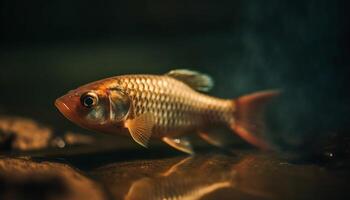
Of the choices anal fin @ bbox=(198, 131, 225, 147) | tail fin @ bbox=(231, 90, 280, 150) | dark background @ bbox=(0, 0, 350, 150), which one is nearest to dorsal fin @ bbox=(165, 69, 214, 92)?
tail fin @ bbox=(231, 90, 280, 150)

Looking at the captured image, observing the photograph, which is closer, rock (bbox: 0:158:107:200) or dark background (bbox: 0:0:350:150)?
rock (bbox: 0:158:107:200)

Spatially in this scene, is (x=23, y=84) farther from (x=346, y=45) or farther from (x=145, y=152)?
(x=346, y=45)

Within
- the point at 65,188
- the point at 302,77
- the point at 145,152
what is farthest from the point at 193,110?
the point at 302,77

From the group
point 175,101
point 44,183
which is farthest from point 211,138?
point 44,183

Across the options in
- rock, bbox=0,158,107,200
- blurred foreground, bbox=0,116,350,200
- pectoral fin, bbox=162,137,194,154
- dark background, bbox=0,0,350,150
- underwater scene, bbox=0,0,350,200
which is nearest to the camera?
rock, bbox=0,158,107,200

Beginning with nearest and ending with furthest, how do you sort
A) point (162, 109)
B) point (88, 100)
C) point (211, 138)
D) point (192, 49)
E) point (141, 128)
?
point (88, 100) → point (141, 128) → point (162, 109) → point (211, 138) → point (192, 49)

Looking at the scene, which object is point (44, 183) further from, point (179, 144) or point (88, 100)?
point (179, 144)

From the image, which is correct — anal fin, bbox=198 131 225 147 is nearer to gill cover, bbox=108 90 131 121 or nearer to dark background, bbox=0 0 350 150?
gill cover, bbox=108 90 131 121
